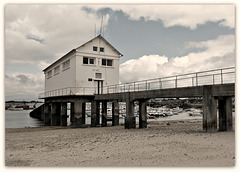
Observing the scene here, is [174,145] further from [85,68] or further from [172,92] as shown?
[85,68]

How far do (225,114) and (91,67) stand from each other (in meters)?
16.4

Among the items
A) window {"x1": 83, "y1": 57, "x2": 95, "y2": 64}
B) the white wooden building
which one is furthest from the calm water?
window {"x1": 83, "y1": 57, "x2": 95, "y2": 64}

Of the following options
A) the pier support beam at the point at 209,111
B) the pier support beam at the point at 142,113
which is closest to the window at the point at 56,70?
the pier support beam at the point at 142,113

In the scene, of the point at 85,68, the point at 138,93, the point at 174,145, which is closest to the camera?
the point at 174,145

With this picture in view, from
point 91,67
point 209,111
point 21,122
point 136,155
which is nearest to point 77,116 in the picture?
point 91,67

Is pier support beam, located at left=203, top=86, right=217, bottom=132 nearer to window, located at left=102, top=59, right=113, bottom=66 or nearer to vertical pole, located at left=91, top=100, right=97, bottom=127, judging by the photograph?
vertical pole, located at left=91, top=100, right=97, bottom=127

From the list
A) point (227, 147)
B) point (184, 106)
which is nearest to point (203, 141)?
point (227, 147)

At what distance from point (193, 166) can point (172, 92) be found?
31.0ft

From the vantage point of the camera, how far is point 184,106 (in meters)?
88.1

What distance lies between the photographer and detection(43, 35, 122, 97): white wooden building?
88.6 ft

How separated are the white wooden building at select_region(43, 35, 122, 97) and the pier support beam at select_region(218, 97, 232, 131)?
588 inches

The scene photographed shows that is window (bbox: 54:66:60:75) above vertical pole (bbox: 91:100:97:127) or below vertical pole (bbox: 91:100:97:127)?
above

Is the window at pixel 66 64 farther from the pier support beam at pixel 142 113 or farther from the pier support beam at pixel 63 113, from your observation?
the pier support beam at pixel 142 113

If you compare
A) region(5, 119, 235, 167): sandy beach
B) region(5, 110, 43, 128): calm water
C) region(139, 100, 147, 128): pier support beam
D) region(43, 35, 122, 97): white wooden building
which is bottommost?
region(5, 110, 43, 128): calm water
